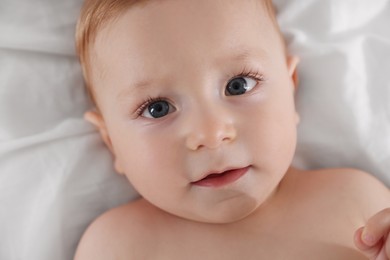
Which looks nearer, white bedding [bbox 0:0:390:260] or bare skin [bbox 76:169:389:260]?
bare skin [bbox 76:169:389:260]

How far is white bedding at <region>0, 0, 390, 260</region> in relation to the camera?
56.6 inches

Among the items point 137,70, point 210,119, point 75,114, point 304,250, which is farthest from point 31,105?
point 304,250

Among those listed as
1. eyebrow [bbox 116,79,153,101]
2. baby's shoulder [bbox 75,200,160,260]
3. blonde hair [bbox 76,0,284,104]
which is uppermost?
blonde hair [bbox 76,0,284,104]

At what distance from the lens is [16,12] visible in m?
1.46

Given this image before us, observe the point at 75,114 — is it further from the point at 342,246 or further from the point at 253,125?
the point at 342,246

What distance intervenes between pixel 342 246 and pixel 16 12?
0.83m

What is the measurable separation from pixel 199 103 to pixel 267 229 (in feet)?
1.00

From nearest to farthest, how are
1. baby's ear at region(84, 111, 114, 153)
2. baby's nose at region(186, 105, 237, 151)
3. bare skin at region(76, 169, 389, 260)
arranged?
1. baby's nose at region(186, 105, 237, 151)
2. bare skin at region(76, 169, 389, 260)
3. baby's ear at region(84, 111, 114, 153)

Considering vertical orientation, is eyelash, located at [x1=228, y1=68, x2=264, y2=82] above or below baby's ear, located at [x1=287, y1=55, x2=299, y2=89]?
above

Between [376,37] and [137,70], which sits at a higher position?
[137,70]

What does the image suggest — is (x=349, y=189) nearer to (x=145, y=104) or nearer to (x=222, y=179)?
(x=222, y=179)

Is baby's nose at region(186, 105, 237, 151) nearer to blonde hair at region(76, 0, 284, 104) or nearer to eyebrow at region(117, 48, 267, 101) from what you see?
eyebrow at region(117, 48, 267, 101)

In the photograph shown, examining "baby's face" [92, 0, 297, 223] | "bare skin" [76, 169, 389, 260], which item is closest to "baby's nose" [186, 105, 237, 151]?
"baby's face" [92, 0, 297, 223]

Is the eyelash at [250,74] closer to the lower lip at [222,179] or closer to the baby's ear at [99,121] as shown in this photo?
the lower lip at [222,179]
